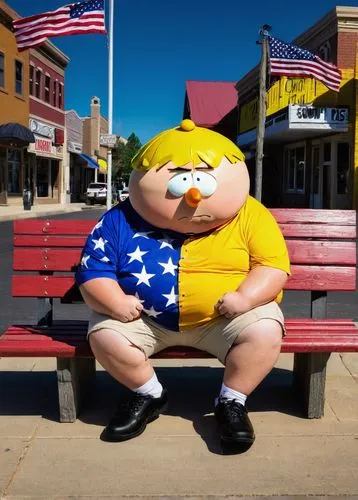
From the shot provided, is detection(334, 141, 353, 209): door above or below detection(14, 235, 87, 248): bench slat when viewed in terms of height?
above

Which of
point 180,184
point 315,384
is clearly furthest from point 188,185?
point 315,384

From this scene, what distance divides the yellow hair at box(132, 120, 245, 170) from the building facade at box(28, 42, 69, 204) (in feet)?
97.2

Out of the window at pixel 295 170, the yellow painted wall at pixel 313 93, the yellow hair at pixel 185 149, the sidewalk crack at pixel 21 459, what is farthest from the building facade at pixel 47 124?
the sidewalk crack at pixel 21 459

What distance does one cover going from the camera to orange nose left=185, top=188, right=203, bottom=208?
115 inches

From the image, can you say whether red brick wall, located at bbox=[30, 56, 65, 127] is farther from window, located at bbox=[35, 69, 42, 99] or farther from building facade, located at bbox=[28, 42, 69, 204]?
window, located at bbox=[35, 69, 42, 99]

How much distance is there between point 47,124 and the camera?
35.0 metres

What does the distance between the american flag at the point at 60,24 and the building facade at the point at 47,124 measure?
20.3m

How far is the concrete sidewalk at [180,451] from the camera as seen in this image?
101 inches

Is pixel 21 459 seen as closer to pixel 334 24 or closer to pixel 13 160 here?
pixel 334 24

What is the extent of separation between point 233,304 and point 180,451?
73 centimetres

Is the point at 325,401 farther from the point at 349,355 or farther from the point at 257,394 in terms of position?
the point at 349,355

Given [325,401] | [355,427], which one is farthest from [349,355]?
[355,427]

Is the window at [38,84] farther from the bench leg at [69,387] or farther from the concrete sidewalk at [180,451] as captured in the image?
the bench leg at [69,387]

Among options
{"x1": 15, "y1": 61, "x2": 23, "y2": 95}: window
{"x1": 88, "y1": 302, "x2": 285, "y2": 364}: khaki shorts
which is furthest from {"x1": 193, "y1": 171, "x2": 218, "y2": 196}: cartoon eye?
{"x1": 15, "y1": 61, "x2": 23, "y2": 95}: window
